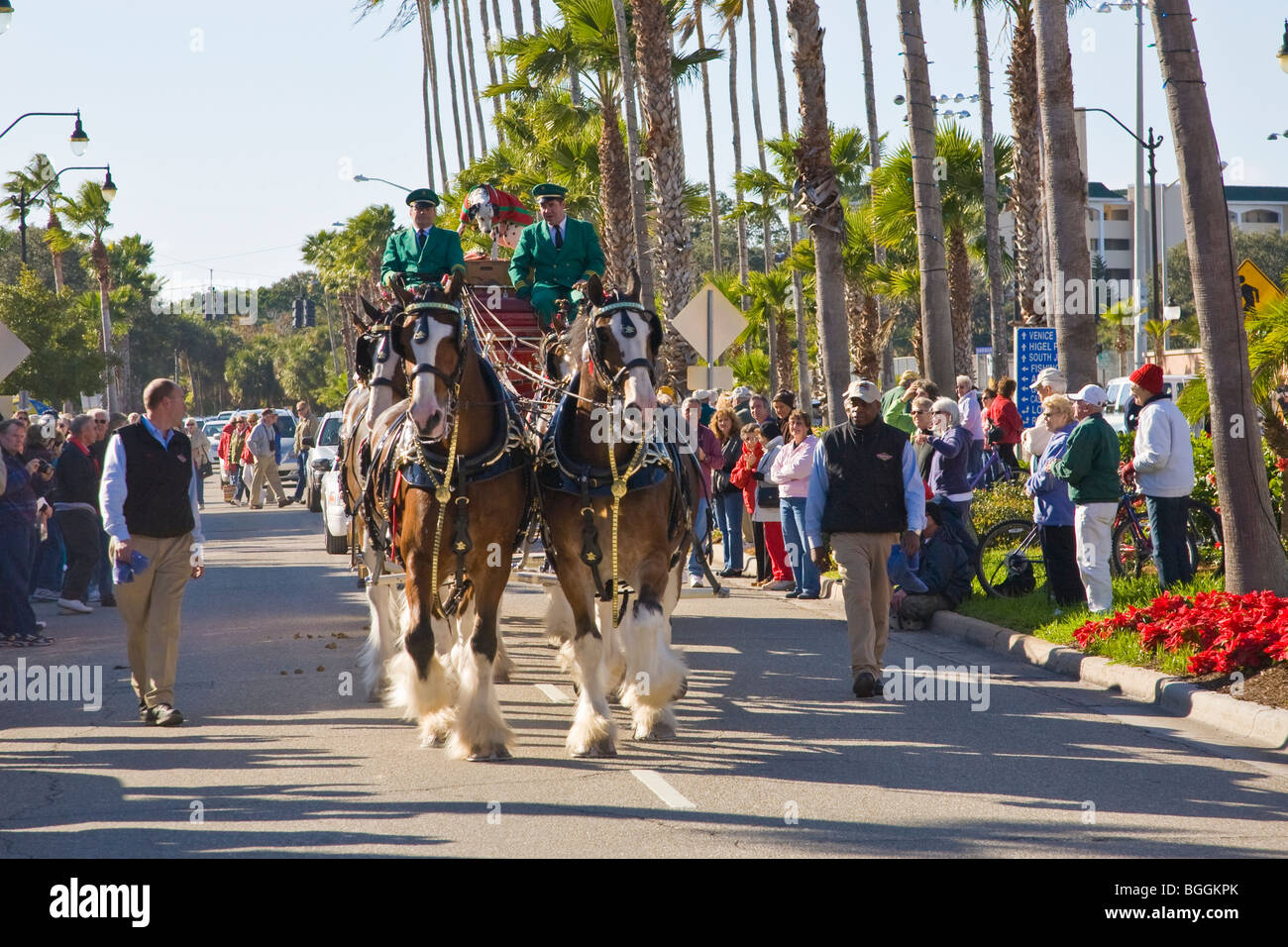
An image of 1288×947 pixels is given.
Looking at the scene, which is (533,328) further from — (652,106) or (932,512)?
(652,106)

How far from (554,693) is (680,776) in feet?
9.01

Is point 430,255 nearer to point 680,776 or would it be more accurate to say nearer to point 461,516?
point 461,516

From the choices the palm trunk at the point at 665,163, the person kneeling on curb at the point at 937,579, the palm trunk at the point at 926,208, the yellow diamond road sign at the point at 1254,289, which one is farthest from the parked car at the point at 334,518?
the palm trunk at the point at 665,163

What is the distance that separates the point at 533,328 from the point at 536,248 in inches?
78.0

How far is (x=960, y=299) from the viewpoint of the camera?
111ft

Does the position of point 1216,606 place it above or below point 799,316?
below

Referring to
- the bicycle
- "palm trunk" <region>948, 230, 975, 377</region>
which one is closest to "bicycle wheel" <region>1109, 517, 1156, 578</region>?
the bicycle

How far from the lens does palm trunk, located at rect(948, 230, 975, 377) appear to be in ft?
107

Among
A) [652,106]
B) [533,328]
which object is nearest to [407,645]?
[533,328]

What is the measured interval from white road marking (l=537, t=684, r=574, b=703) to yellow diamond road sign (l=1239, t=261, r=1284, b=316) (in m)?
7.88

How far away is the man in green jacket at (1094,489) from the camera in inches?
464

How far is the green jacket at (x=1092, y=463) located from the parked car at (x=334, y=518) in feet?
19.9
